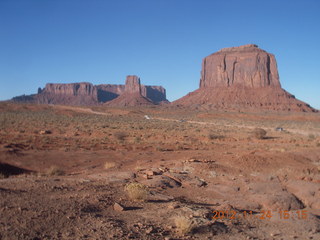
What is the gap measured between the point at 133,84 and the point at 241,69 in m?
71.5

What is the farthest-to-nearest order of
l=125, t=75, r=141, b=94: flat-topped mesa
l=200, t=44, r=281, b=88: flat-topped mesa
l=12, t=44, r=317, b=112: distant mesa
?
l=125, t=75, r=141, b=94: flat-topped mesa → l=200, t=44, r=281, b=88: flat-topped mesa → l=12, t=44, r=317, b=112: distant mesa

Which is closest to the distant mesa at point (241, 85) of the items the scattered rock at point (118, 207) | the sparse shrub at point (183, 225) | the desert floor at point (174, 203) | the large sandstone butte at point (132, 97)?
the large sandstone butte at point (132, 97)

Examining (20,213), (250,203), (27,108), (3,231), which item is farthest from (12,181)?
(27,108)

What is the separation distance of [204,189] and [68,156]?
8.62 metres

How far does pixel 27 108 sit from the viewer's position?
75.9m

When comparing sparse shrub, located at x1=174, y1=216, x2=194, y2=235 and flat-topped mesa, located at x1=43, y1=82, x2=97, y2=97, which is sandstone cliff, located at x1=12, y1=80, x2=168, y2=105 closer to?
A: flat-topped mesa, located at x1=43, y1=82, x2=97, y2=97

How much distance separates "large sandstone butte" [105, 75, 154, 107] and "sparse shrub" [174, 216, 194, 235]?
12968 centimetres

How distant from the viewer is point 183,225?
469 cm

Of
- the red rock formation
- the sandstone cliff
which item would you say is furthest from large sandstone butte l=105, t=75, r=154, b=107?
the red rock formation

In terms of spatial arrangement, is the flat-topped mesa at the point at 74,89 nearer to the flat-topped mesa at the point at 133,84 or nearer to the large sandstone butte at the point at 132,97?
the flat-topped mesa at the point at 133,84

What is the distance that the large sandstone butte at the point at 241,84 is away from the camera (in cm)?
9641

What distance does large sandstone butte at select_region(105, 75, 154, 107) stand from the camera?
453 feet

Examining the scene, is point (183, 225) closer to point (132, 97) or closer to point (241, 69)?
point (241, 69)

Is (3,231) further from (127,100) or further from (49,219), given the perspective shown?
(127,100)
